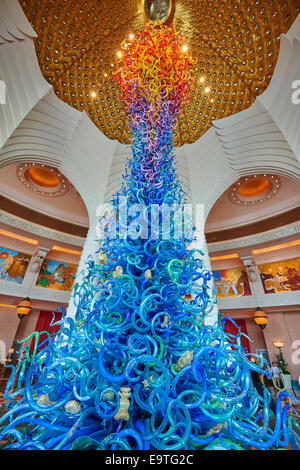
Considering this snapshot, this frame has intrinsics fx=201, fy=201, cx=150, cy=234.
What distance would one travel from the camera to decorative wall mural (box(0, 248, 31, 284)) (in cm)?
905

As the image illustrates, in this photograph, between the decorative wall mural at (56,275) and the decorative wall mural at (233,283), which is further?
the decorative wall mural at (56,275)

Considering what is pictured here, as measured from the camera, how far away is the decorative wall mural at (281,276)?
8641 mm

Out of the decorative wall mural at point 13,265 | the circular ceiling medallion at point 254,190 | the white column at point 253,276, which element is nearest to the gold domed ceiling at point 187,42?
the circular ceiling medallion at point 254,190

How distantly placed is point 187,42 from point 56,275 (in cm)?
1085

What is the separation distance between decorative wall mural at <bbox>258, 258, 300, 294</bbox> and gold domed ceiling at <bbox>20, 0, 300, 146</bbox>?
6809mm

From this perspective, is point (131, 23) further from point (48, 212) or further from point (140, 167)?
point (48, 212)

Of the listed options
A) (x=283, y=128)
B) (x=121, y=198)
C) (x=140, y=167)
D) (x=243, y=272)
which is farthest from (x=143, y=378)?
(x=243, y=272)

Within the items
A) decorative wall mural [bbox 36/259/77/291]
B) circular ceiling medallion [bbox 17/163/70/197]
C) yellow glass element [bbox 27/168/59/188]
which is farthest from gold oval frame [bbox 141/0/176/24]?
decorative wall mural [bbox 36/259/77/291]

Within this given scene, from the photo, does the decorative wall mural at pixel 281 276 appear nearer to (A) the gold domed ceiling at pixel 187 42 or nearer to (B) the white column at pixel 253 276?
(B) the white column at pixel 253 276

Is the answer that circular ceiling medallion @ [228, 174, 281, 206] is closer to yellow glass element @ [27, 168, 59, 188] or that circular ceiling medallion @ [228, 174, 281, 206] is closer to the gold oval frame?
the gold oval frame

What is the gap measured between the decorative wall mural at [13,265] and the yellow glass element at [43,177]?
352 cm

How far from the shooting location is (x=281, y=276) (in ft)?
29.4

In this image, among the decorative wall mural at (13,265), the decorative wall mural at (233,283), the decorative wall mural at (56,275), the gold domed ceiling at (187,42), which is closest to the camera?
the gold domed ceiling at (187,42)

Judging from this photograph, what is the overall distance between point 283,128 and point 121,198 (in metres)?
5.28
